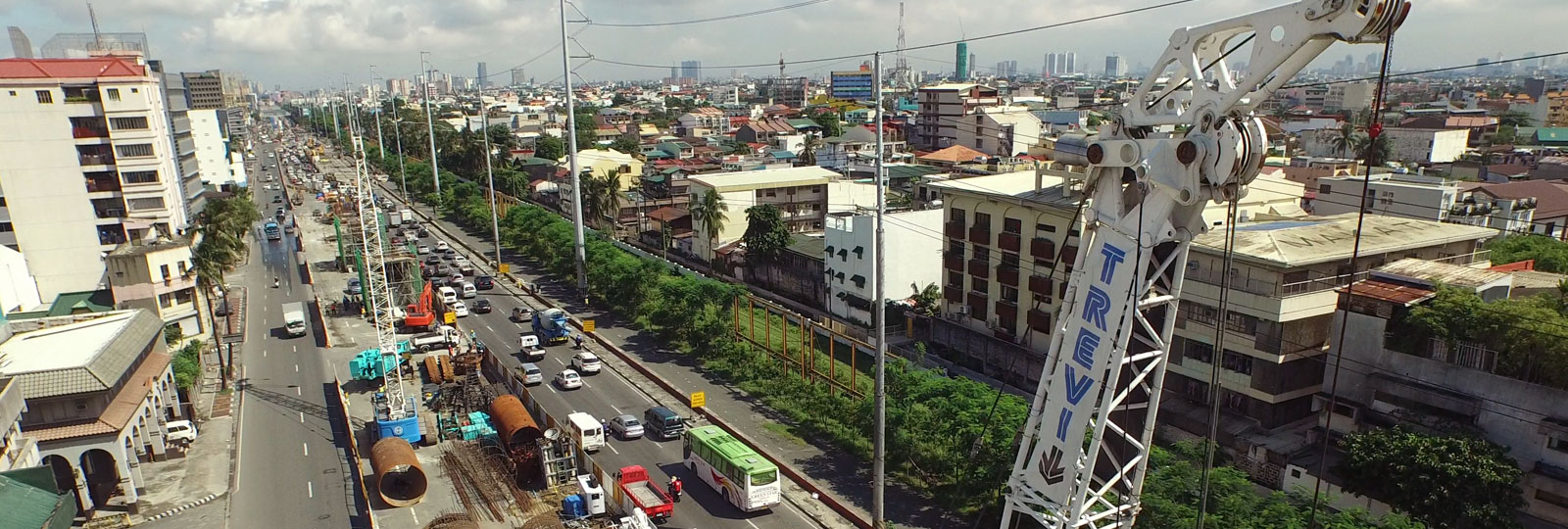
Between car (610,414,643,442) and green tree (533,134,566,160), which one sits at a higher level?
green tree (533,134,566,160)

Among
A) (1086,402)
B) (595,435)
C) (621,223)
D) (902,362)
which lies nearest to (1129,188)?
(1086,402)

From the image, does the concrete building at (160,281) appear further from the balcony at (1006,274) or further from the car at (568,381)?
the balcony at (1006,274)

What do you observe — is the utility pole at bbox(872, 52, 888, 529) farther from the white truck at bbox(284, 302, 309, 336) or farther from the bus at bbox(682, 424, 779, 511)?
the white truck at bbox(284, 302, 309, 336)

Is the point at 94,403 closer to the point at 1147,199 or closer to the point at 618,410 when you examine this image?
the point at 618,410

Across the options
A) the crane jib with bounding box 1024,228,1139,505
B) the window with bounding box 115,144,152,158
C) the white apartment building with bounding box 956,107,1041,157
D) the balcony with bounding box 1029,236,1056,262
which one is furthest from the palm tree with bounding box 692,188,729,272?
the white apartment building with bounding box 956,107,1041,157

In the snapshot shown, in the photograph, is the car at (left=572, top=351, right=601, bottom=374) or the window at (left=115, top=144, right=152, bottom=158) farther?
the window at (left=115, top=144, right=152, bottom=158)
